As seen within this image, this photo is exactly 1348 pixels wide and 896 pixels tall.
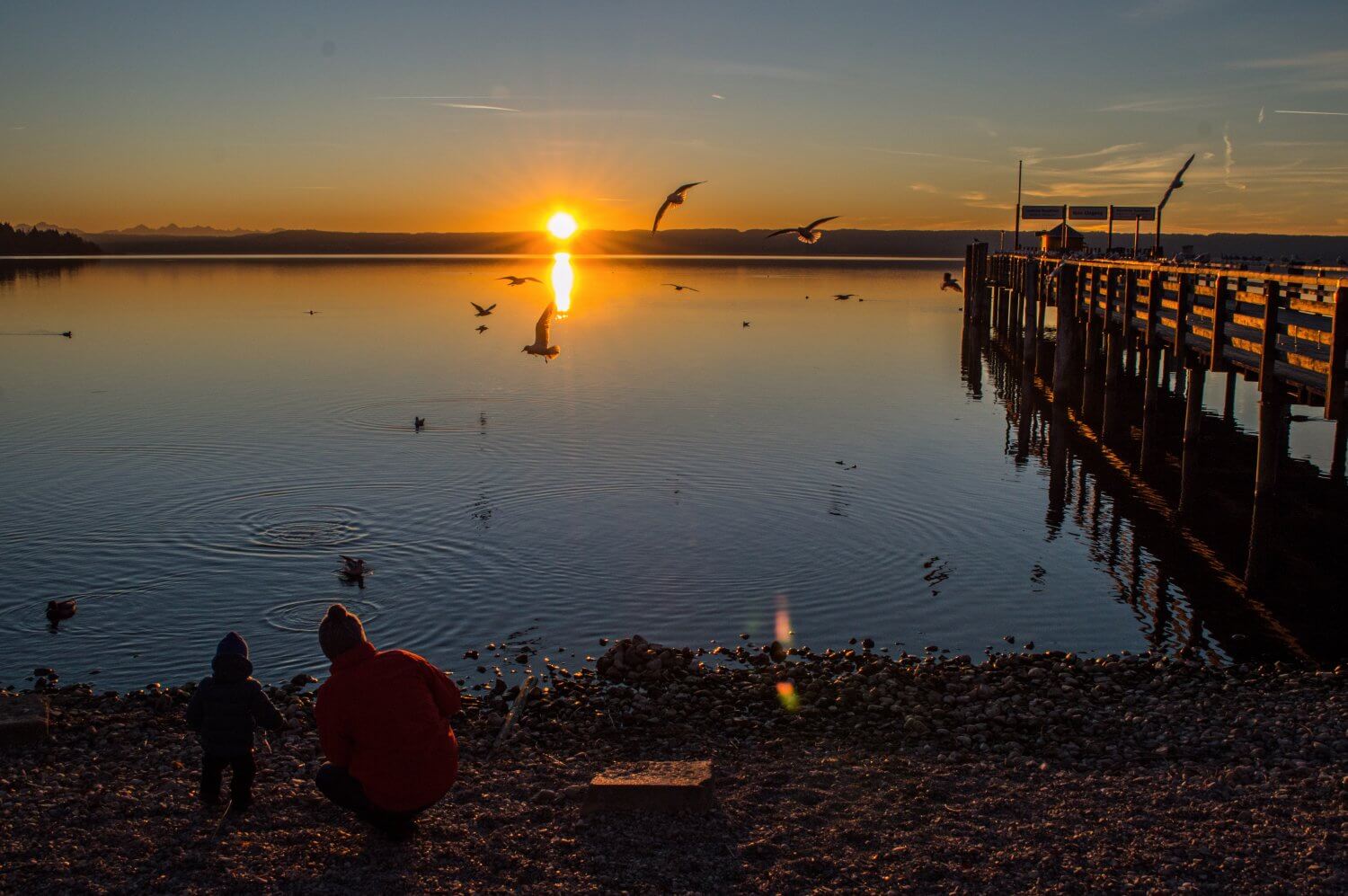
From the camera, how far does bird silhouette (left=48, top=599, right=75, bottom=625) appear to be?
1573cm

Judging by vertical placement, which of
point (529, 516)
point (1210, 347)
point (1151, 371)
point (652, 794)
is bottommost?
point (529, 516)

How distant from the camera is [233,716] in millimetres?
8703

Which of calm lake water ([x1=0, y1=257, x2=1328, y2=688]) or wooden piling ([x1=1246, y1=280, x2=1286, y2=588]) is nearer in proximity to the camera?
calm lake water ([x1=0, y1=257, x2=1328, y2=688])

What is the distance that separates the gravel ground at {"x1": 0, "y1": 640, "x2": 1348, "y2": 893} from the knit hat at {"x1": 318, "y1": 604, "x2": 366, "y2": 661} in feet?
5.32

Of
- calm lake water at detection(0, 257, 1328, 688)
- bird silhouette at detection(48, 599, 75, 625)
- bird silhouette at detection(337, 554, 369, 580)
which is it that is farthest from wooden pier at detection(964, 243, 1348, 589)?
bird silhouette at detection(48, 599, 75, 625)

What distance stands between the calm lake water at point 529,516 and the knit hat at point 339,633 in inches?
259

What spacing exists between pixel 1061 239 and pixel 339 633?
56.7 metres

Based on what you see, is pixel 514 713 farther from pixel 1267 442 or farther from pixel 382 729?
pixel 1267 442

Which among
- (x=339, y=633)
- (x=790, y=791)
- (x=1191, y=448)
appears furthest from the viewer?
(x=1191, y=448)

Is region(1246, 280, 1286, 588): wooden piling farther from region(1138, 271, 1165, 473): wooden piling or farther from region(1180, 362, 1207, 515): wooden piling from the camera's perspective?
region(1138, 271, 1165, 473): wooden piling

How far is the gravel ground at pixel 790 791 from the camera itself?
7.91 meters

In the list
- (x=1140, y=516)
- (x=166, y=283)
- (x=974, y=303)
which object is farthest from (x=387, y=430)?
(x=166, y=283)

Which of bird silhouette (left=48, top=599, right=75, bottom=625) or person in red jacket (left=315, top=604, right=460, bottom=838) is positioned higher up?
person in red jacket (left=315, top=604, right=460, bottom=838)

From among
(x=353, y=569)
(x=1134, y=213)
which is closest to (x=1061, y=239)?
(x=1134, y=213)
